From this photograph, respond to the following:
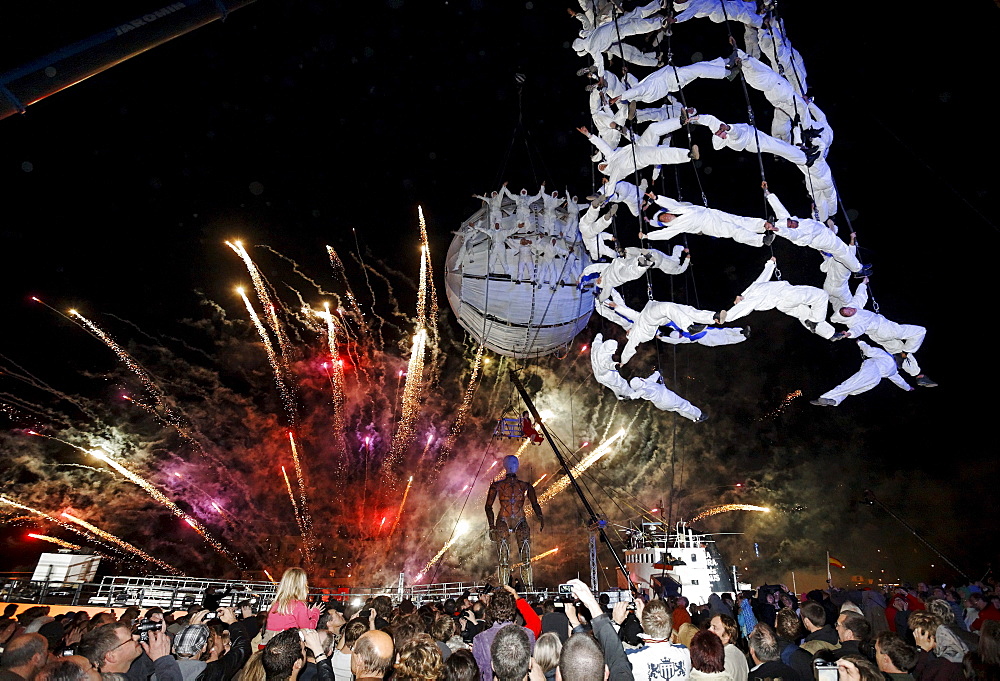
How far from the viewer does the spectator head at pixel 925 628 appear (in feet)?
17.8

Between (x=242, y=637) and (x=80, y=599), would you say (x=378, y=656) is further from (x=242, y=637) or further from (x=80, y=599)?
(x=80, y=599)

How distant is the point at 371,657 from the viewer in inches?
149

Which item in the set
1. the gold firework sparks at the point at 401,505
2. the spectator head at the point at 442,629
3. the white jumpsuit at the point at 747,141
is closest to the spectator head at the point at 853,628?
the spectator head at the point at 442,629

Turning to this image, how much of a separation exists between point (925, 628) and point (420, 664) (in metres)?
5.48

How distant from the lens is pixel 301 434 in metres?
30.2


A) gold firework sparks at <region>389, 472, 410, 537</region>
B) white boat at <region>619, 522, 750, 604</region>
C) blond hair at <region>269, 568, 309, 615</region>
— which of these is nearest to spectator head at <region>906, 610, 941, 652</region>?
blond hair at <region>269, 568, 309, 615</region>

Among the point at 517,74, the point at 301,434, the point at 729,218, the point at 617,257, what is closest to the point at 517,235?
the point at 617,257

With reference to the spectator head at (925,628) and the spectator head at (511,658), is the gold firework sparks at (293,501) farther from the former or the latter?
the spectator head at (925,628)

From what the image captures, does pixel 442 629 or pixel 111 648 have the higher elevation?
pixel 442 629

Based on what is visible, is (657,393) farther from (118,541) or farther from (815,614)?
(118,541)

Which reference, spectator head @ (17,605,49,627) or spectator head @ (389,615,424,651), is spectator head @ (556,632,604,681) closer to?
spectator head @ (389,615,424,651)

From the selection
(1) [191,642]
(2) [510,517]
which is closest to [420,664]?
(1) [191,642]

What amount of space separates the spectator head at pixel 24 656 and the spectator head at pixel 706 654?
212 inches

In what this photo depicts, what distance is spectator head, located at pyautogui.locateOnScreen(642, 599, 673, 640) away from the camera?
4.72 metres
